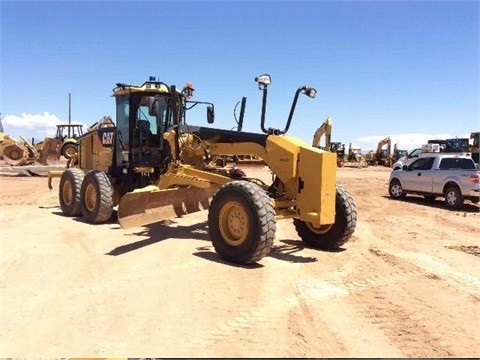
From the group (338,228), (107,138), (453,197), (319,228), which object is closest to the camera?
(338,228)

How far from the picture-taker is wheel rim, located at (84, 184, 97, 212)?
10703 millimetres

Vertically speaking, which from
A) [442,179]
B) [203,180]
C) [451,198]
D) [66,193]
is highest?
[203,180]

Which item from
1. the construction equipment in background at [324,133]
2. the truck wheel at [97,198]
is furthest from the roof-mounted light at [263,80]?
the truck wheel at [97,198]

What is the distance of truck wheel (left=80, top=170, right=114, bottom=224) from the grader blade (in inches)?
76.0

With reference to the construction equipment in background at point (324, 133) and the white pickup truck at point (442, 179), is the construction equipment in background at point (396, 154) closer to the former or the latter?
the white pickup truck at point (442, 179)

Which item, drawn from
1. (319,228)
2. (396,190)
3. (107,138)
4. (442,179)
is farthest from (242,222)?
(396,190)

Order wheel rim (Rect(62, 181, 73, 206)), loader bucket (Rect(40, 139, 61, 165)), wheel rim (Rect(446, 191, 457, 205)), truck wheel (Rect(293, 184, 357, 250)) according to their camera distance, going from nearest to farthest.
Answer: truck wheel (Rect(293, 184, 357, 250)), wheel rim (Rect(62, 181, 73, 206)), wheel rim (Rect(446, 191, 457, 205)), loader bucket (Rect(40, 139, 61, 165))

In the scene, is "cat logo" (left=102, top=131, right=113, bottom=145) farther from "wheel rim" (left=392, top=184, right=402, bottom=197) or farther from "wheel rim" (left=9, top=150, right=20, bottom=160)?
"wheel rim" (left=9, top=150, right=20, bottom=160)

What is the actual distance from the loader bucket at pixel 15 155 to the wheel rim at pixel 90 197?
67.3ft

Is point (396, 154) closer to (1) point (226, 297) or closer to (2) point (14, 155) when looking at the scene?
(2) point (14, 155)

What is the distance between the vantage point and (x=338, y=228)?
784cm

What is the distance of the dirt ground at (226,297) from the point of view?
4.27 meters

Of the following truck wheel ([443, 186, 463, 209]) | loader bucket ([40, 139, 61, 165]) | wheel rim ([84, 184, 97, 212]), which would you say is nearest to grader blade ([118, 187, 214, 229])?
wheel rim ([84, 184, 97, 212])

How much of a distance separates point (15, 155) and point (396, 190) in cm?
2277
